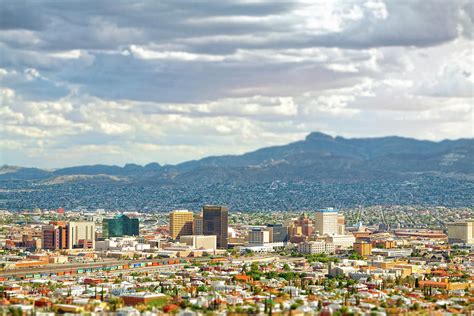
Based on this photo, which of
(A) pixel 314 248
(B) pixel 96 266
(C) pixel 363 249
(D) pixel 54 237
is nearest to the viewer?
(B) pixel 96 266

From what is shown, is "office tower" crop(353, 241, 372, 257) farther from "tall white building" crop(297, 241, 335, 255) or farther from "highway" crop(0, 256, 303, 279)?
"highway" crop(0, 256, 303, 279)

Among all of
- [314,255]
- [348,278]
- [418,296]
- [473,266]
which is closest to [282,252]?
[314,255]

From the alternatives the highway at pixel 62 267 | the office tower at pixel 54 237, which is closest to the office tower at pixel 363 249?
the highway at pixel 62 267

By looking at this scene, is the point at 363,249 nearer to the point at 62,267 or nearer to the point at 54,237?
the point at 54,237

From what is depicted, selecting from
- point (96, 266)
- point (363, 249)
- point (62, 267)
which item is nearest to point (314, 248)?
point (363, 249)

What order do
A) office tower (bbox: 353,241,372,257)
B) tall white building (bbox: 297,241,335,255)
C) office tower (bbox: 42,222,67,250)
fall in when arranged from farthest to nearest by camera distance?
office tower (bbox: 42,222,67,250), tall white building (bbox: 297,241,335,255), office tower (bbox: 353,241,372,257)

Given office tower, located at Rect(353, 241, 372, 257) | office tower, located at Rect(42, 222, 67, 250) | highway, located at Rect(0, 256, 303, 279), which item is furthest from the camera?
office tower, located at Rect(42, 222, 67, 250)

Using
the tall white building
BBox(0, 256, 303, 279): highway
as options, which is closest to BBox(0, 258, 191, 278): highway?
BBox(0, 256, 303, 279): highway

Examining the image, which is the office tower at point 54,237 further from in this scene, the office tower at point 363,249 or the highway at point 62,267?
the office tower at point 363,249

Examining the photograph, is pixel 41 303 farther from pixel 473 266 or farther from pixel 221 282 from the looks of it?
pixel 473 266
